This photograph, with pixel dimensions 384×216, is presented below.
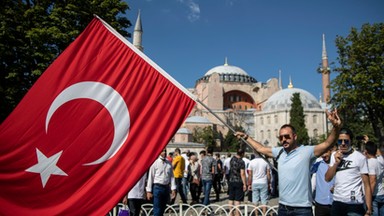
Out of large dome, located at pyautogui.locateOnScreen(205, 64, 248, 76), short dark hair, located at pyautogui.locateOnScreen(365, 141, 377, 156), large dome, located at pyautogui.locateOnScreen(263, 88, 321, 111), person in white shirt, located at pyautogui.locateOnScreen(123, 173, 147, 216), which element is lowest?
person in white shirt, located at pyautogui.locateOnScreen(123, 173, 147, 216)

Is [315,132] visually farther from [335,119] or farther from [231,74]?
[335,119]

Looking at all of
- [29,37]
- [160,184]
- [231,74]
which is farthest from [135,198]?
[231,74]

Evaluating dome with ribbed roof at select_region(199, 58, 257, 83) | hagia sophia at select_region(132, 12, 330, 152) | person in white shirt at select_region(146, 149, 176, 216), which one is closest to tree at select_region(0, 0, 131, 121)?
person in white shirt at select_region(146, 149, 176, 216)

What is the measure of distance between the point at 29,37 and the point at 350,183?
44.9 feet

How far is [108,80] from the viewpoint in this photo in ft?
10.9

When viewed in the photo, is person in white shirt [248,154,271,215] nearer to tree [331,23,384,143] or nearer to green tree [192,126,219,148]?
tree [331,23,384,143]

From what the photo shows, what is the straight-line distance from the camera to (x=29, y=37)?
1387 cm

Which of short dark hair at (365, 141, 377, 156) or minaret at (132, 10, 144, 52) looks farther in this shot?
minaret at (132, 10, 144, 52)

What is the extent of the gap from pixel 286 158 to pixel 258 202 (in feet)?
16.8

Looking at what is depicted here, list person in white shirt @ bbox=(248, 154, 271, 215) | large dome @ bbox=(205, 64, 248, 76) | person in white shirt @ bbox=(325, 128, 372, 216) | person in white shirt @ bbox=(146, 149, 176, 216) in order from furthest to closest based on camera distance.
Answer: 1. large dome @ bbox=(205, 64, 248, 76)
2. person in white shirt @ bbox=(248, 154, 271, 215)
3. person in white shirt @ bbox=(146, 149, 176, 216)
4. person in white shirt @ bbox=(325, 128, 372, 216)

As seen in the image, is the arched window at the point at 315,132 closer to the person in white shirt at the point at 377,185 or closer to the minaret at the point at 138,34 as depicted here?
the minaret at the point at 138,34

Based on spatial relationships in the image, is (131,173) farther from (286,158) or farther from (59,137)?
(286,158)

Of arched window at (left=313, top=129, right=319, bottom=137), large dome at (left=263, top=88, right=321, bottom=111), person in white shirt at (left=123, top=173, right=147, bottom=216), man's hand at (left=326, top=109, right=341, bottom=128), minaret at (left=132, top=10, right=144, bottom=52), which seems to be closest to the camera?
man's hand at (left=326, top=109, right=341, bottom=128)

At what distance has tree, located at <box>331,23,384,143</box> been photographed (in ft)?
64.0
